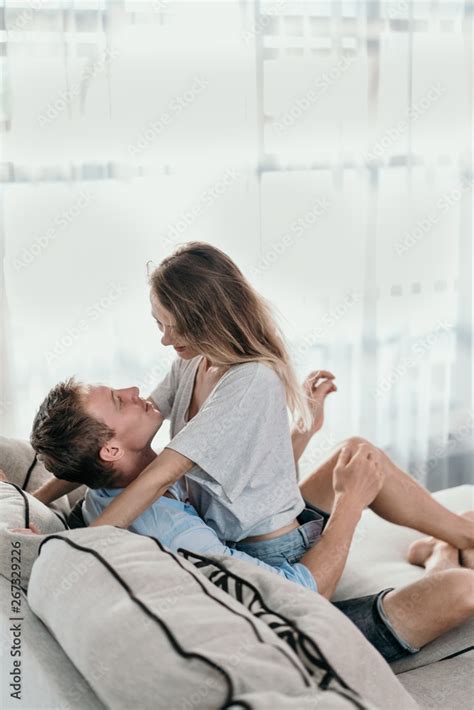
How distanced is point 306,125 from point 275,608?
220 centimetres

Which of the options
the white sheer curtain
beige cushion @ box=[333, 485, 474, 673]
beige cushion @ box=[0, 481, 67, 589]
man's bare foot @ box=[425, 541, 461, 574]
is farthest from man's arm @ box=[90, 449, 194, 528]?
the white sheer curtain

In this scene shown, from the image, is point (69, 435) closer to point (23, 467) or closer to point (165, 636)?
point (23, 467)

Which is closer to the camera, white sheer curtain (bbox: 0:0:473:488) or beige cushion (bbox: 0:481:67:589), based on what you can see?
beige cushion (bbox: 0:481:67:589)

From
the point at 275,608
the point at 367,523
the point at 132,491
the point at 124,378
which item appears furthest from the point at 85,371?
the point at 275,608

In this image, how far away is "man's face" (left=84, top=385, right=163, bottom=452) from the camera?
1.69m

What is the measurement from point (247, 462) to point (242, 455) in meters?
0.02

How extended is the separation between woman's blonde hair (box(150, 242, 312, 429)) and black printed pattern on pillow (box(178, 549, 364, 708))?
1.72ft

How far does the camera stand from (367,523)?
2326 millimetres

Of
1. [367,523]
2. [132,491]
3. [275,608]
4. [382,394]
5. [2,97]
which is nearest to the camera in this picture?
[275,608]

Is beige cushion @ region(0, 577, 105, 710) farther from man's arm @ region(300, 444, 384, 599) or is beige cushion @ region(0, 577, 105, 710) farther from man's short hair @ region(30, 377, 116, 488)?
man's arm @ region(300, 444, 384, 599)

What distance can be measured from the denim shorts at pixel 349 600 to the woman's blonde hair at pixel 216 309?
299mm

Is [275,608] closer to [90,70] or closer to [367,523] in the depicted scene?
[367,523]

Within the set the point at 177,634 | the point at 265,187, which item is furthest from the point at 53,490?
the point at 265,187

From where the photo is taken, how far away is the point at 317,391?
2242 mm
